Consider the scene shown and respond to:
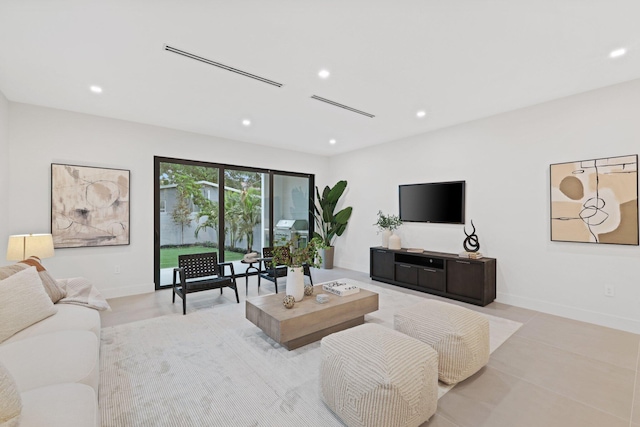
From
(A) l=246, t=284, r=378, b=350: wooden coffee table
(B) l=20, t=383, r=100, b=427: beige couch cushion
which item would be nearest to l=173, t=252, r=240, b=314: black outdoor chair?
(A) l=246, t=284, r=378, b=350: wooden coffee table

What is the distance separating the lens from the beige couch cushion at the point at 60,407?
1222 millimetres

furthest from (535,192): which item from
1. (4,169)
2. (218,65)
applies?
(4,169)

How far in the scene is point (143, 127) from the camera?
463cm

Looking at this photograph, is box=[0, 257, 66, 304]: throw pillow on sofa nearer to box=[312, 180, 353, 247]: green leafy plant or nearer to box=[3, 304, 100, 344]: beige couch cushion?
box=[3, 304, 100, 344]: beige couch cushion

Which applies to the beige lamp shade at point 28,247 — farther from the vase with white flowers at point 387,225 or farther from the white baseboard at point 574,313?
the white baseboard at point 574,313

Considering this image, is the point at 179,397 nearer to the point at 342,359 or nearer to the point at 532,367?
the point at 342,359

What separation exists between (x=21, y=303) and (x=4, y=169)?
8.29ft

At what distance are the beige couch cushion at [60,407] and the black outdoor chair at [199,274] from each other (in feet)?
7.50

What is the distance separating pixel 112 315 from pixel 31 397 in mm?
2640

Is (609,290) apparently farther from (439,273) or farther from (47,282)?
(47,282)

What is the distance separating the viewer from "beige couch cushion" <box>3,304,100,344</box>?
2.08 metres

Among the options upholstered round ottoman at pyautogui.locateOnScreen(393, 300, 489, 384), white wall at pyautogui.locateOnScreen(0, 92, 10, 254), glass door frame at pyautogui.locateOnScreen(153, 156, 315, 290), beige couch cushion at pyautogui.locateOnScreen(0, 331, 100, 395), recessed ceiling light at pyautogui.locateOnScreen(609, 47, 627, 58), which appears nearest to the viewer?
beige couch cushion at pyautogui.locateOnScreen(0, 331, 100, 395)

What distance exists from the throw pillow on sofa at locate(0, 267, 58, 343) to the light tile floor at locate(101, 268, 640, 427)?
1248 millimetres

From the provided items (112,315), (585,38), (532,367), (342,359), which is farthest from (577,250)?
(112,315)
